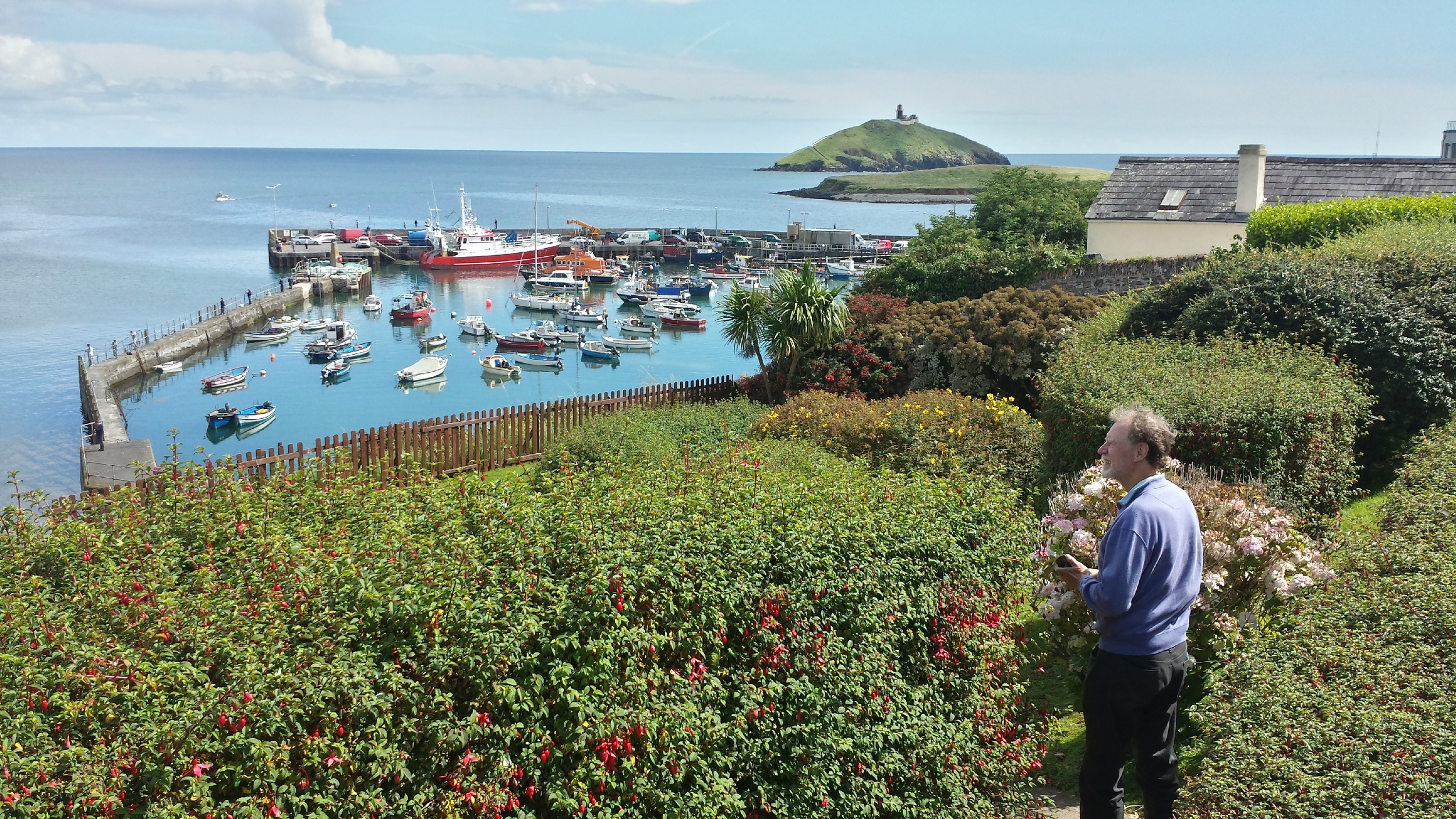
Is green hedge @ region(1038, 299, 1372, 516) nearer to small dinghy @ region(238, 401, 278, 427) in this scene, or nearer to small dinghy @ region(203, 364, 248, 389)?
small dinghy @ region(238, 401, 278, 427)

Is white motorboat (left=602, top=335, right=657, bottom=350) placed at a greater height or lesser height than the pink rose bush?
lesser

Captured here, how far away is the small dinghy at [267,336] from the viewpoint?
54.6 metres

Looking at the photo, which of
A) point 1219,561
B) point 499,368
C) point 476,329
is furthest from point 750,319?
point 476,329

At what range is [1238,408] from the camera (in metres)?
9.32

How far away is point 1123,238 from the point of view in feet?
88.6

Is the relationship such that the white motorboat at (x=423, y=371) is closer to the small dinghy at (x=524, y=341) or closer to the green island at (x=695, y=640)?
the small dinghy at (x=524, y=341)

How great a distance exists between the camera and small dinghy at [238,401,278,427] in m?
39.4

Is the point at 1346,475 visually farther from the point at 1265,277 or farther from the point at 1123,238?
the point at 1123,238

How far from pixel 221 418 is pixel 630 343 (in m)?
23.0

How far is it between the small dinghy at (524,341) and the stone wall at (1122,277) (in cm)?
3600

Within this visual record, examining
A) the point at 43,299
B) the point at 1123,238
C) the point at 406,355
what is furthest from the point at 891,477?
the point at 43,299

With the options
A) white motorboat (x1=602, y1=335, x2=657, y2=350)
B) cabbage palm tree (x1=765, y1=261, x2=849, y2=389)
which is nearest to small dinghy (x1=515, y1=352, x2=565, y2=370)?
white motorboat (x1=602, y1=335, x2=657, y2=350)

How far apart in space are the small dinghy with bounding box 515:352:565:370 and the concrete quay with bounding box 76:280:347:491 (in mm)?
16208

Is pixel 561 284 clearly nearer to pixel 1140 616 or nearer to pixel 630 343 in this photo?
pixel 630 343
